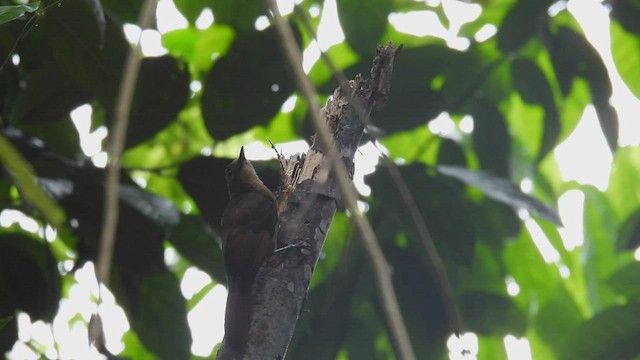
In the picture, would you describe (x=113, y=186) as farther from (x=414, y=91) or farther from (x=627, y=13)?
(x=627, y=13)

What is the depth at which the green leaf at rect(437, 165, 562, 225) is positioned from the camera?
89.2 inches

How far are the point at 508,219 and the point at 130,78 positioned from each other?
2136 millimetres

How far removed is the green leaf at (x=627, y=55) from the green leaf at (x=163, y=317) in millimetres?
1819

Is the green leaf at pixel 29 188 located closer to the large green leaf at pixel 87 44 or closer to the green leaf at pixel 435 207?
the large green leaf at pixel 87 44

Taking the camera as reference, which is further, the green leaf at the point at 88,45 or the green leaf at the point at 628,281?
the green leaf at the point at 628,281

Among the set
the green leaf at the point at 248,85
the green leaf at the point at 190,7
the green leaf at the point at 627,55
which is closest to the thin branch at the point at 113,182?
the green leaf at the point at 248,85

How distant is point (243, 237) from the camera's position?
2.67m

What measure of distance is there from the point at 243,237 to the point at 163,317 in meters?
0.39

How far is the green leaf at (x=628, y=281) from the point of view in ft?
8.52

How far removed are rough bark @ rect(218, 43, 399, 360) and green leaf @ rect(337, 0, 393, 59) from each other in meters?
0.31

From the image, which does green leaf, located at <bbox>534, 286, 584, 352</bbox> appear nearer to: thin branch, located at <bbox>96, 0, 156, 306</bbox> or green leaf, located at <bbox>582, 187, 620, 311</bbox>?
green leaf, located at <bbox>582, 187, 620, 311</bbox>

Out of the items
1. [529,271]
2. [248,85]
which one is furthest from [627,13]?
[248,85]

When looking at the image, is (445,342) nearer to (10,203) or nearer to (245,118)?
(245,118)

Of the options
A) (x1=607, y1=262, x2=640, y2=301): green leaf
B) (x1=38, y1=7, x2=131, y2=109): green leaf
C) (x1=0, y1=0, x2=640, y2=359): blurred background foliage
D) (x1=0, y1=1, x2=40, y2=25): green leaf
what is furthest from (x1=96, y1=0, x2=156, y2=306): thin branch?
(x1=607, y1=262, x2=640, y2=301): green leaf
